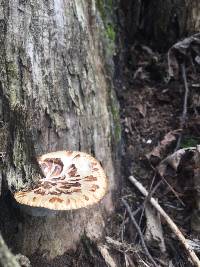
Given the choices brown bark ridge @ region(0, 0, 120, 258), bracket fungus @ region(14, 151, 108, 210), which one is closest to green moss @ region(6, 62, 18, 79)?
brown bark ridge @ region(0, 0, 120, 258)

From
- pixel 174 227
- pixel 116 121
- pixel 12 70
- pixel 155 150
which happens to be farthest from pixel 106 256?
pixel 12 70

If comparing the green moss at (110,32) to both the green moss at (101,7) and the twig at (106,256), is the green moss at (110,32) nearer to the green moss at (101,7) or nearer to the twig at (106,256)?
the green moss at (101,7)

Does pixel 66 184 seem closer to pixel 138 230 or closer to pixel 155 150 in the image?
pixel 138 230

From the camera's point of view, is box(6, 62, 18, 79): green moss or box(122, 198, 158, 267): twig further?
box(122, 198, 158, 267): twig

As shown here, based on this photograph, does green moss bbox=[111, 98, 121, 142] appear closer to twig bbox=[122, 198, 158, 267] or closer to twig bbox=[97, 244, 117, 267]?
twig bbox=[122, 198, 158, 267]

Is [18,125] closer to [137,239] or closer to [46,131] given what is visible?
[46,131]

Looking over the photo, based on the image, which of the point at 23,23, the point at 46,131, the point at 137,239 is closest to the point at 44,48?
the point at 23,23
